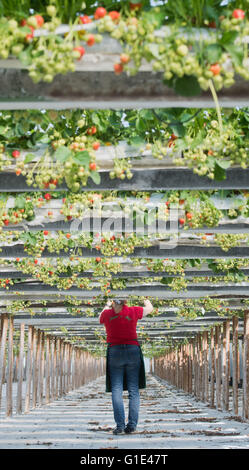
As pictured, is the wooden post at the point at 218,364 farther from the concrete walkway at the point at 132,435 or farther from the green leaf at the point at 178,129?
the green leaf at the point at 178,129

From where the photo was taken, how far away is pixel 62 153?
10.0 ft

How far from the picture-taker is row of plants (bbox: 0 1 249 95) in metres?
2.23

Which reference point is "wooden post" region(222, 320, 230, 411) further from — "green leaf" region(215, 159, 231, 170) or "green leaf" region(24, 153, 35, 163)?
"green leaf" region(24, 153, 35, 163)

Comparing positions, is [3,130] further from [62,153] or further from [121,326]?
[121,326]

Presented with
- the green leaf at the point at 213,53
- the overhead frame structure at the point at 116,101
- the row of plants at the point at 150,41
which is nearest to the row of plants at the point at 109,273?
the overhead frame structure at the point at 116,101

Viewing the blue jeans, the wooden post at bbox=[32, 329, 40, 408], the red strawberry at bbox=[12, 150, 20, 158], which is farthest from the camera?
the wooden post at bbox=[32, 329, 40, 408]

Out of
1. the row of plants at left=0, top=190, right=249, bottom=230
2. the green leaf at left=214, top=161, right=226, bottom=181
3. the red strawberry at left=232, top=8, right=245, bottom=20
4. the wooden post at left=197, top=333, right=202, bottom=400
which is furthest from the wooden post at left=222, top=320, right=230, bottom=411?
the red strawberry at left=232, top=8, right=245, bottom=20

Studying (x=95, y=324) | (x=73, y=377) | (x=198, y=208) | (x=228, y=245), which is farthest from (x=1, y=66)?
(x=73, y=377)

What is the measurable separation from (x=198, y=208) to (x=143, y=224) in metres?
0.80

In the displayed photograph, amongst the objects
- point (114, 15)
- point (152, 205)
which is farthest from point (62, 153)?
point (152, 205)

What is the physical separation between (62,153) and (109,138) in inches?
30.0

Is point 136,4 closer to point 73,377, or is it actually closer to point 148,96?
point 148,96

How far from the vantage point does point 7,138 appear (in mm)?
3699

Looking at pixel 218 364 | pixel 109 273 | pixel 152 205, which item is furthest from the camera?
pixel 218 364
